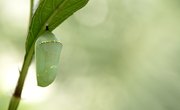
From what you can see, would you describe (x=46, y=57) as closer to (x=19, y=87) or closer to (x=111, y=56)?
(x=19, y=87)

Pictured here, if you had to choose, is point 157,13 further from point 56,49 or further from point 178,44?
point 56,49

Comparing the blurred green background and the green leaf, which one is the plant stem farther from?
the blurred green background

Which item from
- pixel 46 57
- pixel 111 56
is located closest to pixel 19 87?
pixel 46 57

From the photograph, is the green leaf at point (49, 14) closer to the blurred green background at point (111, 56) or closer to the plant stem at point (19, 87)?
the plant stem at point (19, 87)

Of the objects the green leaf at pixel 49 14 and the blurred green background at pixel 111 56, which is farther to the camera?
the blurred green background at pixel 111 56

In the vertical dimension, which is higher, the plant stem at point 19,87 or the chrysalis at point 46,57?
the chrysalis at point 46,57

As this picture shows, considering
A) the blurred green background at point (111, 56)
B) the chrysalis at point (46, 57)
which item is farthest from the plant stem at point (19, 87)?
the blurred green background at point (111, 56)
